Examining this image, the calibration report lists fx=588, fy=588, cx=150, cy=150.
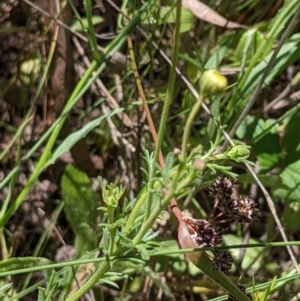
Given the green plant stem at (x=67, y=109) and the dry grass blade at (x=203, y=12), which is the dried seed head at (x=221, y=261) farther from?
the dry grass blade at (x=203, y=12)

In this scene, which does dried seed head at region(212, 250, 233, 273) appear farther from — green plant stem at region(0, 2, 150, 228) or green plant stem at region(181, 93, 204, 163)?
green plant stem at region(0, 2, 150, 228)

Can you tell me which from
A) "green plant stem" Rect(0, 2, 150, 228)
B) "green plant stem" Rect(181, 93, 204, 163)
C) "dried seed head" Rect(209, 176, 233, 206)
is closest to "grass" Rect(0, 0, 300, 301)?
"green plant stem" Rect(0, 2, 150, 228)

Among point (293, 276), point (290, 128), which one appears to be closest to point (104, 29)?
point (290, 128)

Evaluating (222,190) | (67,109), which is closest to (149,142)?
(67,109)

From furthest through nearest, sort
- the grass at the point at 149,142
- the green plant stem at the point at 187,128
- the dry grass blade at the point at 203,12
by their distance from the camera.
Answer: the dry grass blade at the point at 203,12 → the grass at the point at 149,142 → the green plant stem at the point at 187,128

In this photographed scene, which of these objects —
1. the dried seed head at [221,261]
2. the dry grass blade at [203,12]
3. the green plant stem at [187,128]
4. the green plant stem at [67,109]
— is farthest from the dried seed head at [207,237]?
the dry grass blade at [203,12]

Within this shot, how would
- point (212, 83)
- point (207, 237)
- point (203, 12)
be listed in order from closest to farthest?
point (212, 83) → point (207, 237) → point (203, 12)

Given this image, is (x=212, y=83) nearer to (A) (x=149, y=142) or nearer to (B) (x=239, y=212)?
(B) (x=239, y=212)
